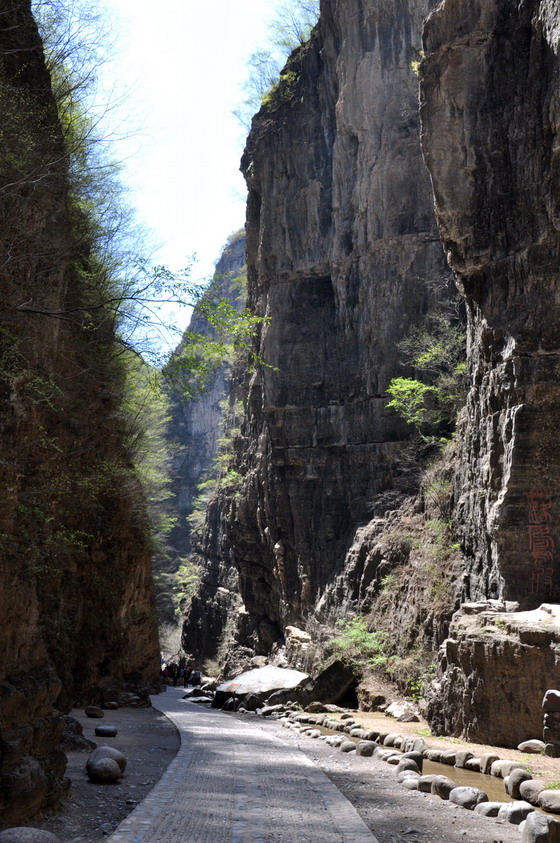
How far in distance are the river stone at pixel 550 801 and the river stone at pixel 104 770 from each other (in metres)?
5.12

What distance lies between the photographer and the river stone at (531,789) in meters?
9.28

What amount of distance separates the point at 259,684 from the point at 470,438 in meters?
11.5

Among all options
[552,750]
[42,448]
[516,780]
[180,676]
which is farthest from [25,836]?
[180,676]

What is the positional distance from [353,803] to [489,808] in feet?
5.20

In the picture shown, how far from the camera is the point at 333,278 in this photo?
118 feet

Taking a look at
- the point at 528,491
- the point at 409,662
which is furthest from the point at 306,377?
the point at 528,491

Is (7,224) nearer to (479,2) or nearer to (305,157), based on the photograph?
(479,2)

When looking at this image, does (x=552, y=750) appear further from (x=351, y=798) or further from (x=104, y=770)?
(x=104, y=770)

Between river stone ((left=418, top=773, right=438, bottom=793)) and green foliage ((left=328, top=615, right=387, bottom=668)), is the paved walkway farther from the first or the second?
green foliage ((left=328, top=615, right=387, bottom=668))

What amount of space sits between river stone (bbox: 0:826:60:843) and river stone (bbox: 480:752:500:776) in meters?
7.45

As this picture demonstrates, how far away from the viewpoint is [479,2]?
1986cm

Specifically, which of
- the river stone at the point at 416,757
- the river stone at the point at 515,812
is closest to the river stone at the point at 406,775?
the river stone at the point at 416,757

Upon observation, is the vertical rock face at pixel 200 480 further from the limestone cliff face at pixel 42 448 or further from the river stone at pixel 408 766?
the river stone at pixel 408 766

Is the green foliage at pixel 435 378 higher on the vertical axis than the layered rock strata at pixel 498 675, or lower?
higher
